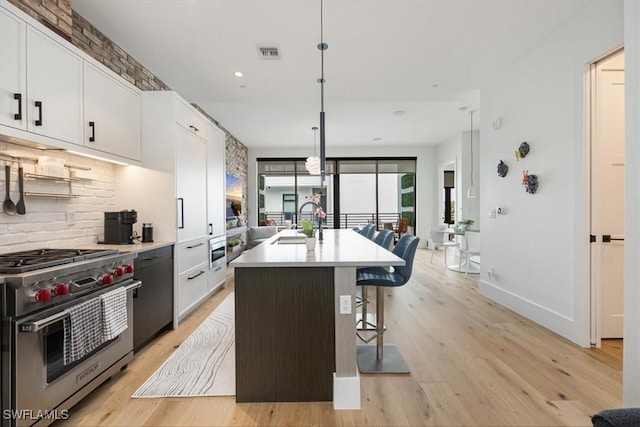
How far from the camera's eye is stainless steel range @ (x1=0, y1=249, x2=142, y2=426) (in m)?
1.50

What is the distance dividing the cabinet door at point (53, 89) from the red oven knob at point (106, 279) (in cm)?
97

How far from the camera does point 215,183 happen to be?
4.50m

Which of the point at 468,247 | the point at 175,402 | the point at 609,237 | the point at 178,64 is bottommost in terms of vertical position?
the point at 175,402

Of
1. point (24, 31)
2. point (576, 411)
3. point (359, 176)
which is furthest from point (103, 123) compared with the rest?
point (359, 176)

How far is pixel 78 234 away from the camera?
8.84 feet

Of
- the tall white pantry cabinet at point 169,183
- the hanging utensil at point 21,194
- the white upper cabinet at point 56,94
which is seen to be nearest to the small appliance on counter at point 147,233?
the tall white pantry cabinet at point 169,183

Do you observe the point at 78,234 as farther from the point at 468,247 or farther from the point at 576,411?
the point at 468,247

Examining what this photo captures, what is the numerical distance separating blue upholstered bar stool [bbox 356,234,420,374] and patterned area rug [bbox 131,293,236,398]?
101 cm

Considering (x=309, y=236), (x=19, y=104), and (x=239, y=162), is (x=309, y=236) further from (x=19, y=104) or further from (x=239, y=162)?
(x=239, y=162)

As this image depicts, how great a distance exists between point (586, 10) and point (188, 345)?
447cm

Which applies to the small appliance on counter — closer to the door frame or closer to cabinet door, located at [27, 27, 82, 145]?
cabinet door, located at [27, 27, 82, 145]

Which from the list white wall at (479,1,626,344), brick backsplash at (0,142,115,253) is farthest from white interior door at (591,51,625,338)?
brick backsplash at (0,142,115,253)

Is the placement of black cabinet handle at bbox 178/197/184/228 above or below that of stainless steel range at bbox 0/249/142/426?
above

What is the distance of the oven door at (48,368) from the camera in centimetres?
152
